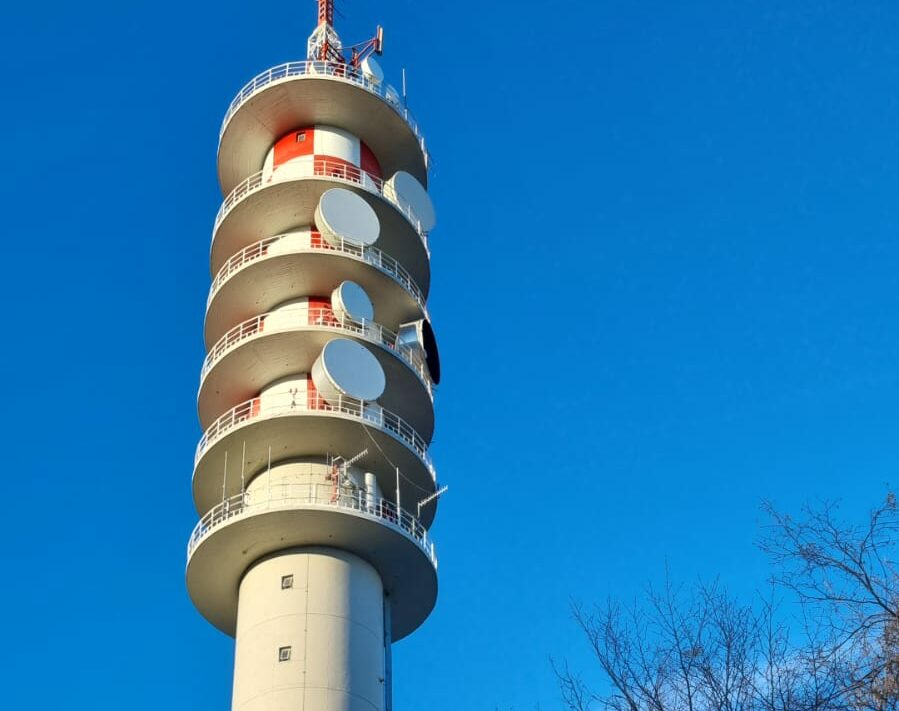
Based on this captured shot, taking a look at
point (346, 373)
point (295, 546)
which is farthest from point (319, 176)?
point (295, 546)

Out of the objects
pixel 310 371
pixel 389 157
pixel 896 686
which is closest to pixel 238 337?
pixel 310 371

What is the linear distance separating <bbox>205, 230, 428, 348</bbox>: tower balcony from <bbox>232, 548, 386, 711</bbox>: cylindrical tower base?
27.9 ft

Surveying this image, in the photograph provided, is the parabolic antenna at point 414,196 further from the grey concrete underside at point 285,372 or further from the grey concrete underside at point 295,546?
the grey concrete underside at point 295,546

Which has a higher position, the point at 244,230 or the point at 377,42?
the point at 377,42

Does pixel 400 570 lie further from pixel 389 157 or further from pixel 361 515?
pixel 389 157

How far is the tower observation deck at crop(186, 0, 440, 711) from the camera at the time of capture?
31875 millimetres

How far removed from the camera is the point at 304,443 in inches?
1345

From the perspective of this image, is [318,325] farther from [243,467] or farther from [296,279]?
[243,467]

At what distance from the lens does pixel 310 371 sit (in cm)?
3547

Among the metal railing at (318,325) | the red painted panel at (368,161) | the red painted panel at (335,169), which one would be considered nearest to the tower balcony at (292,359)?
the metal railing at (318,325)

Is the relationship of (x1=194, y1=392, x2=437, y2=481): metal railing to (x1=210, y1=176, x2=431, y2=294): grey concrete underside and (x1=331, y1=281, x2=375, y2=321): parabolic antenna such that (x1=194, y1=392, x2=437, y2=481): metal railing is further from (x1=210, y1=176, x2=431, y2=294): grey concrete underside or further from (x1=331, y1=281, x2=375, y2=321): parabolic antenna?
(x1=210, y1=176, x2=431, y2=294): grey concrete underside

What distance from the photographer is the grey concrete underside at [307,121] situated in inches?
1556

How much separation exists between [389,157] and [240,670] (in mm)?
19356

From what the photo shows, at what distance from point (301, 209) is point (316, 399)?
284 inches
